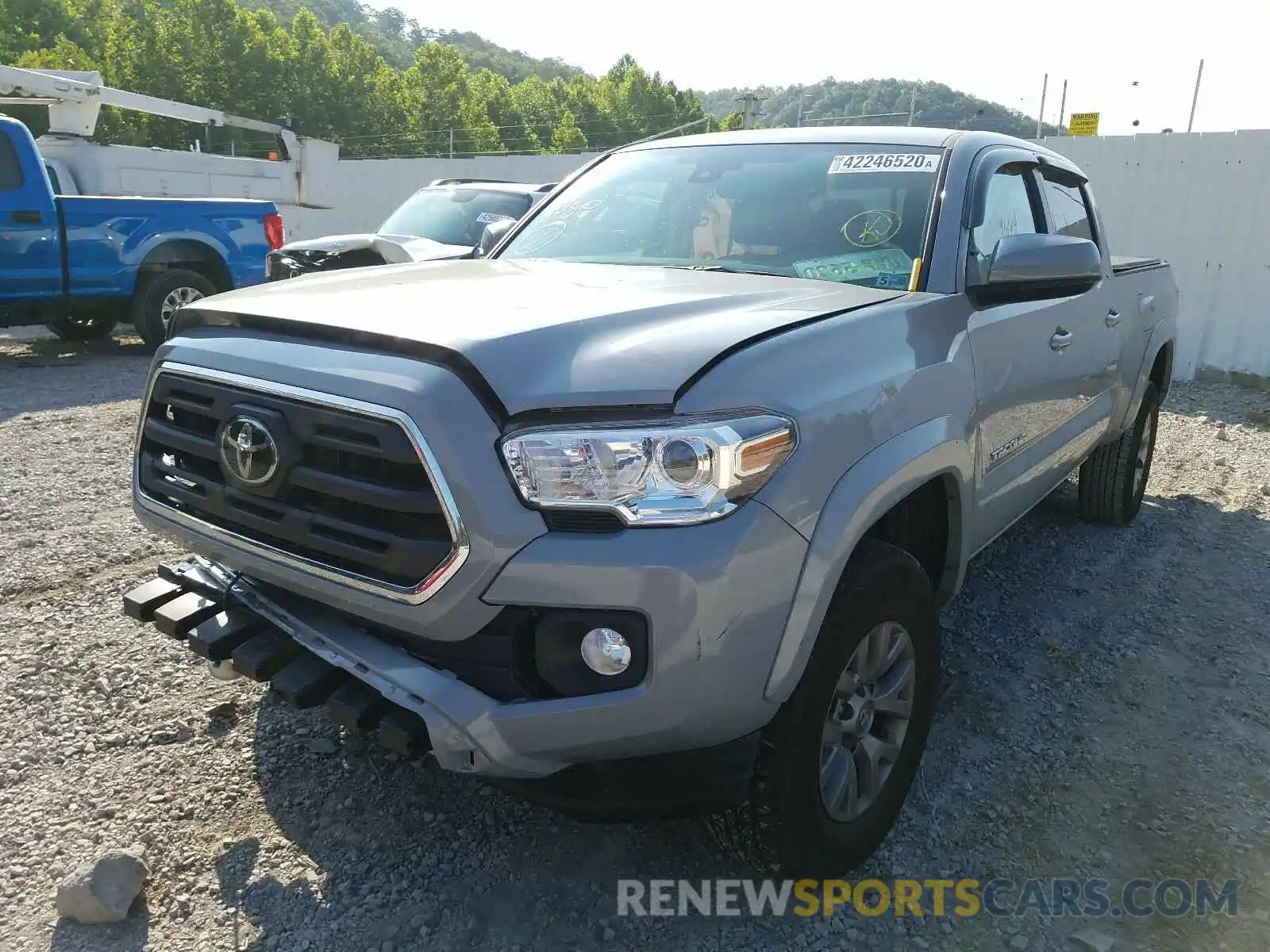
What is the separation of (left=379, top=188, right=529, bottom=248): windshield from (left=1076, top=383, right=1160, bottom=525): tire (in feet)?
18.8

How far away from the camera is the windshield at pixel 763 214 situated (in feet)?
9.67

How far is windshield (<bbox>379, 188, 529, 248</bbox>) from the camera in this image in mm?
9195

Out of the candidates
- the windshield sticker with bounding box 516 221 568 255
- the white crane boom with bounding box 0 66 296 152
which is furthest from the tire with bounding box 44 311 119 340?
the windshield sticker with bounding box 516 221 568 255

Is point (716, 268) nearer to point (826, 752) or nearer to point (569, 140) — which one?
point (826, 752)

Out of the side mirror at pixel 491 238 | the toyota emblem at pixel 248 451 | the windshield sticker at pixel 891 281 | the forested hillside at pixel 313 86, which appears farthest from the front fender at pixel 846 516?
the forested hillside at pixel 313 86

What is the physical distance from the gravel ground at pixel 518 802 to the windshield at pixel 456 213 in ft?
17.9

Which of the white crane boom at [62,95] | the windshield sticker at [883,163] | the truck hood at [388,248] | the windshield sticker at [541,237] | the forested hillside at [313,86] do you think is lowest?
the truck hood at [388,248]

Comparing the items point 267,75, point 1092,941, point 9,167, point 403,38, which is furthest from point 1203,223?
point 403,38

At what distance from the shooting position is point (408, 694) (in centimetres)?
197

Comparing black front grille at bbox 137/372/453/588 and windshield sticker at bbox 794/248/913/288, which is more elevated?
windshield sticker at bbox 794/248/913/288

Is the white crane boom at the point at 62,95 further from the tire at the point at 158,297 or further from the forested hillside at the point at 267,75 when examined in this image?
the forested hillside at the point at 267,75

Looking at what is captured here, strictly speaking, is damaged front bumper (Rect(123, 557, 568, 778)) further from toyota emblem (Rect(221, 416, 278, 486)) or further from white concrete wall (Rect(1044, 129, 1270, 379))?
white concrete wall (Rect(1044, 129, 1270, 379))

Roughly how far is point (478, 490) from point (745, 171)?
194cm

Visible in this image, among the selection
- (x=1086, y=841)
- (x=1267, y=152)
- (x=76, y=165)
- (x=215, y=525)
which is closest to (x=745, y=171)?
(x=215, y=525)
